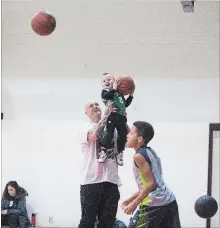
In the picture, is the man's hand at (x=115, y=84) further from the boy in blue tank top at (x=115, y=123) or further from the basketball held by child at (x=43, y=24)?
the basketball held by child at (x=43, y=24)

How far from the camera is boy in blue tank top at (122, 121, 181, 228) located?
2553 mm

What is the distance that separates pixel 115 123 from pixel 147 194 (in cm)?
38

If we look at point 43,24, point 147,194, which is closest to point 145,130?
point 147,194

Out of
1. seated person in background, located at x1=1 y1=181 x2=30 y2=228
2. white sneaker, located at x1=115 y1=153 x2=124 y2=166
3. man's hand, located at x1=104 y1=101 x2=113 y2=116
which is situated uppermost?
man's hand, located at x1=104 y1=101 x2=113 y2=116

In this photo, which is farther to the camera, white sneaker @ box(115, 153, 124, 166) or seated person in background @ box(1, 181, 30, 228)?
seated person in background @ box(1, 181, 30, 228)

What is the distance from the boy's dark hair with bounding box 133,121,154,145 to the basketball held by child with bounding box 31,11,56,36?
62cm

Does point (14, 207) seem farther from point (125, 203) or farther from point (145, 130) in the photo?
point (145, 130)

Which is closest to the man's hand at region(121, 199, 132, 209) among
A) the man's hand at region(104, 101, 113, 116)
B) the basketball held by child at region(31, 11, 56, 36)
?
the man's hand at region(104, 101, 113, 116)

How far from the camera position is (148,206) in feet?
8.36

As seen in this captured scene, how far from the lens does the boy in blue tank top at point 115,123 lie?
2521 millimetres

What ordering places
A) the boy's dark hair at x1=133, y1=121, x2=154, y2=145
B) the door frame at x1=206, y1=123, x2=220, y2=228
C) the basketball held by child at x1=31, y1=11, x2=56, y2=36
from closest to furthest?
the basketball held by child at x1=31, y1=11, x2=56, y2=36 → the boy's dark hair at x1=133, y1=121, x2=154, y2=145 → the door frame at x1=206, y1=123, x2=220, y2=228

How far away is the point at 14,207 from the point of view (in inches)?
107

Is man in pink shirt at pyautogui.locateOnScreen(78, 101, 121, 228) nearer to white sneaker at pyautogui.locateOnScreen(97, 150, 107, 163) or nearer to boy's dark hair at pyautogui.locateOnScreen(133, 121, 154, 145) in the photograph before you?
white sneaker at pyautogui.locateOnScreen(97, 150, 107, 163)

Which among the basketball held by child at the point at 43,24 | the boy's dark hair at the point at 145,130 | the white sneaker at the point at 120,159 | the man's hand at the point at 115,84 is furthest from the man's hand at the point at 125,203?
the basketball held by child at the point at 43,24
